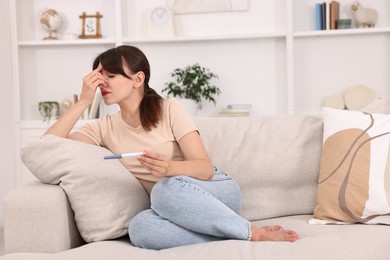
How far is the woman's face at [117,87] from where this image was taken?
101 inches

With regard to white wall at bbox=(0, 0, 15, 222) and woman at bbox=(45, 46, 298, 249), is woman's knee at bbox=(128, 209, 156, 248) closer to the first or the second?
woman at bbox=(45, 46, 298, 249)

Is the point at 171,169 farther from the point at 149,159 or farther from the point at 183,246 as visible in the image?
the point at 183,246

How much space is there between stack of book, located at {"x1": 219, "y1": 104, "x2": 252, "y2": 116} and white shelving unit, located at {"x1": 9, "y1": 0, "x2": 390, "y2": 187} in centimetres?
17

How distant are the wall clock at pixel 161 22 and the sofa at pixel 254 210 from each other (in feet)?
7.30

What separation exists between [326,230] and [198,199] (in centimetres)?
46

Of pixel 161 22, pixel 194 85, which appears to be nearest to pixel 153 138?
pixel 194 85

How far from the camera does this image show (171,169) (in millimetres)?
2254

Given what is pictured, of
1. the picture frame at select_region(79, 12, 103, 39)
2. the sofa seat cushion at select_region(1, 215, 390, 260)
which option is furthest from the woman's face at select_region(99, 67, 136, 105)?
the picture frame at select_region(79, 12, 103, 39)

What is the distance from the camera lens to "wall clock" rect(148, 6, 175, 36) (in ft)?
16.2

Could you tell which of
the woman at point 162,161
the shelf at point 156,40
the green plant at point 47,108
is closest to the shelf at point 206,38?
the shelf at point 156,40

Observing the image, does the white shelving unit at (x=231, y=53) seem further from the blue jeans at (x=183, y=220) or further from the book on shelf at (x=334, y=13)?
the blue jeans at (x=183, y=220)

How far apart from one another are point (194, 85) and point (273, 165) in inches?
90.0

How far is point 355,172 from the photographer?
7.96 feet

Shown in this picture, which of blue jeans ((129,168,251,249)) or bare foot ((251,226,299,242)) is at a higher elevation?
blue jeans ((129,168,251,249))
